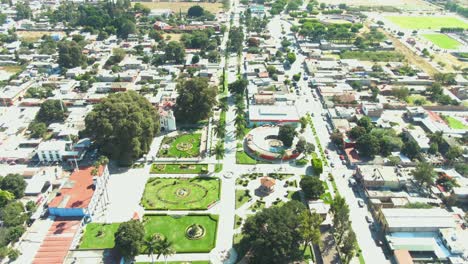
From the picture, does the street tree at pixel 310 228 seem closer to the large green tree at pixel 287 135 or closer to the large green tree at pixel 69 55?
the large green tree at pixel 287 135

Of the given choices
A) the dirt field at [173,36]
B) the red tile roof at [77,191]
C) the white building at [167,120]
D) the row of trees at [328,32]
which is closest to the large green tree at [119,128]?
the red tile roof at [77,191]

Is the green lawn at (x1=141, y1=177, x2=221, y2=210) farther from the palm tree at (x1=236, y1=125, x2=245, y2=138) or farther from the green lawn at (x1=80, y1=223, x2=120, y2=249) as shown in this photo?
the palm tree at (x1=236, y1=125, x2=245, y2=138)

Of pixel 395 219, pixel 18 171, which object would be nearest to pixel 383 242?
pixel 395 219

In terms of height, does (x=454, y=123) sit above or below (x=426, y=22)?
below

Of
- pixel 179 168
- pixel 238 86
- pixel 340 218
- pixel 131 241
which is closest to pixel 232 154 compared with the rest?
pixel 179 168

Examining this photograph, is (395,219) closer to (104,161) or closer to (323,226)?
(323,226)

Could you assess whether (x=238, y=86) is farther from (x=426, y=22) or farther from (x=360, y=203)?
(x=426, y=22)
